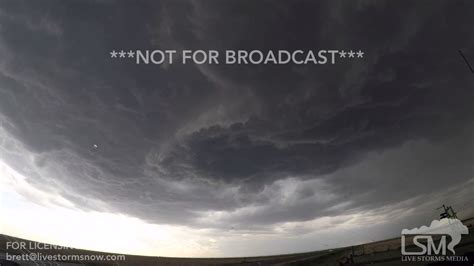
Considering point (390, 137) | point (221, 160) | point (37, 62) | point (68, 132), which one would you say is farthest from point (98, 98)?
point (390, 137)

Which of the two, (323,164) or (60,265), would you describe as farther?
(323,164)

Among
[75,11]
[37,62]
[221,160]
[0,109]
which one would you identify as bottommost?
[221,160]

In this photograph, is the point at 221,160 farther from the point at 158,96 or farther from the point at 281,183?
the point at 158,96

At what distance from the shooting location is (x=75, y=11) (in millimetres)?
6309

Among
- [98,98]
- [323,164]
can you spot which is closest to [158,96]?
[98,98]

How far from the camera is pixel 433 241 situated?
6574 mm

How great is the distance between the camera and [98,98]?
6.54 m

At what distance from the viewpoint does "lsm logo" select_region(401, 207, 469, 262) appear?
6.50 metres

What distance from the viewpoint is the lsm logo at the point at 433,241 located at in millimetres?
6504

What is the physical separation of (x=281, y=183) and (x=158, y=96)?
3.04 meters

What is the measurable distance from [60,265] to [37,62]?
3.98m

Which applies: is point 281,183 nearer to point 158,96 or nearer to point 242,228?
point 242,228

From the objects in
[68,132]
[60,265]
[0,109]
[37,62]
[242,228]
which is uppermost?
[37,62]

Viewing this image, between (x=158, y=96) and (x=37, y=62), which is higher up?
(x=37, y=62)
